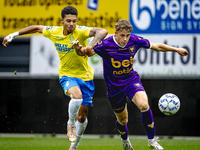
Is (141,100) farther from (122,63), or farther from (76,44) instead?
(76,44)

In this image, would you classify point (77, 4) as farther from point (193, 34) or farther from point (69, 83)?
point (69, 83)

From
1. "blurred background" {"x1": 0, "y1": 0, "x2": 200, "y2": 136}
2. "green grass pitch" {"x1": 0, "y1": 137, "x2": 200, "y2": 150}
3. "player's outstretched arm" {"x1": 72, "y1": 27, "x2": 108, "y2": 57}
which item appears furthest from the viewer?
"blurred background" {"x1": 0, "y1": 0, "x2": 200, "y2": 136}

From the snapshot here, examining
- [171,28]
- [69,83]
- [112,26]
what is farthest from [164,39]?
[69,83]

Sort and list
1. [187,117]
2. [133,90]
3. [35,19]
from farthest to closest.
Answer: [35,19] < [187,117] < [133,90]

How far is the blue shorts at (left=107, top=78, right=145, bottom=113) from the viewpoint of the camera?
5188 millimetres

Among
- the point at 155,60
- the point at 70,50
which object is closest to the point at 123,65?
the point at 70,50

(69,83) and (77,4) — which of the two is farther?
(77,4)

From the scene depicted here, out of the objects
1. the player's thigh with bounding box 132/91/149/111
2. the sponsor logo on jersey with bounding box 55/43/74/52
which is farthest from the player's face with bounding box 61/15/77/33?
the player's thigh with bounding box 132/91/149/111

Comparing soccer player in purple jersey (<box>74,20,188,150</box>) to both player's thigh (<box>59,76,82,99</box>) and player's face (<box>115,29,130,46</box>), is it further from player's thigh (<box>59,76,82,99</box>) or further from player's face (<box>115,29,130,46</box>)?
player's thigh (<box>59,76,82,99</box>)

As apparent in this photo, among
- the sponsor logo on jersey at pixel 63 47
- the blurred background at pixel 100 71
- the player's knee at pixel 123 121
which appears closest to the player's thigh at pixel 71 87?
the sponsor logo on jersey at pixel 63 47

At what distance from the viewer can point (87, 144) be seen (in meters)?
7.36

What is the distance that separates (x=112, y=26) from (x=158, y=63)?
4.78 feet

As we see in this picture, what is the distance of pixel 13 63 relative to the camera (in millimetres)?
8711

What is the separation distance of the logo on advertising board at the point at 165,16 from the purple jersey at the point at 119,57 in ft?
10.4
